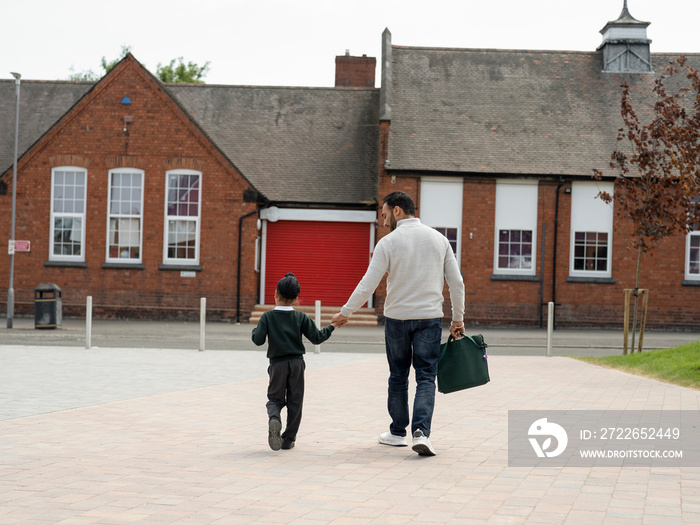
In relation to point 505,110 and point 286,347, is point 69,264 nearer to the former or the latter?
point 505,110

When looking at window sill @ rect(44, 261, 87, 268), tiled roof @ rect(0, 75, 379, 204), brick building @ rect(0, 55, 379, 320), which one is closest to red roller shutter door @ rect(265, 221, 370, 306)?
brick building @ rect(0, 55, 379, 320)

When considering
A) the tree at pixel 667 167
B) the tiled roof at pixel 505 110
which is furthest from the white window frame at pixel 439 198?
the tree at pixel 667 167

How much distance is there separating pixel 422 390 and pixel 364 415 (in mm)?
2252

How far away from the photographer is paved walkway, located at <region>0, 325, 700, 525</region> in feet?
16.6

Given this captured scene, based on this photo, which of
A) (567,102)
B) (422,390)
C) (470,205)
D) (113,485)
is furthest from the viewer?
(567,102)

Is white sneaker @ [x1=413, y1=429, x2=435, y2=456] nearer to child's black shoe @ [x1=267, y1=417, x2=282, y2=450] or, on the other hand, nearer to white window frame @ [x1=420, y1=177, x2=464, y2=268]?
child's black shoe @ [x1=267, y1=417, x2=282, y2=450]

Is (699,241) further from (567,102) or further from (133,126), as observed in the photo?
(133,126)

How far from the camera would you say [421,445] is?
6719mm

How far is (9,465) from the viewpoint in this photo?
6266 mm

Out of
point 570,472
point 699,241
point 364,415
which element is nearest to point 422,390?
point 570,472

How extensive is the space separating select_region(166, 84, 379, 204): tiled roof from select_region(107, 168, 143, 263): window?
3103mm

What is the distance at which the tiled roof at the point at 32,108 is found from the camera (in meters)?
31.6

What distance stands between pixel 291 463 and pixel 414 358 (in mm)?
1306

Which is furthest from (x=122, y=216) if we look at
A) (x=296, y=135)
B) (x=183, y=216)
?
(x=296, y=135)
